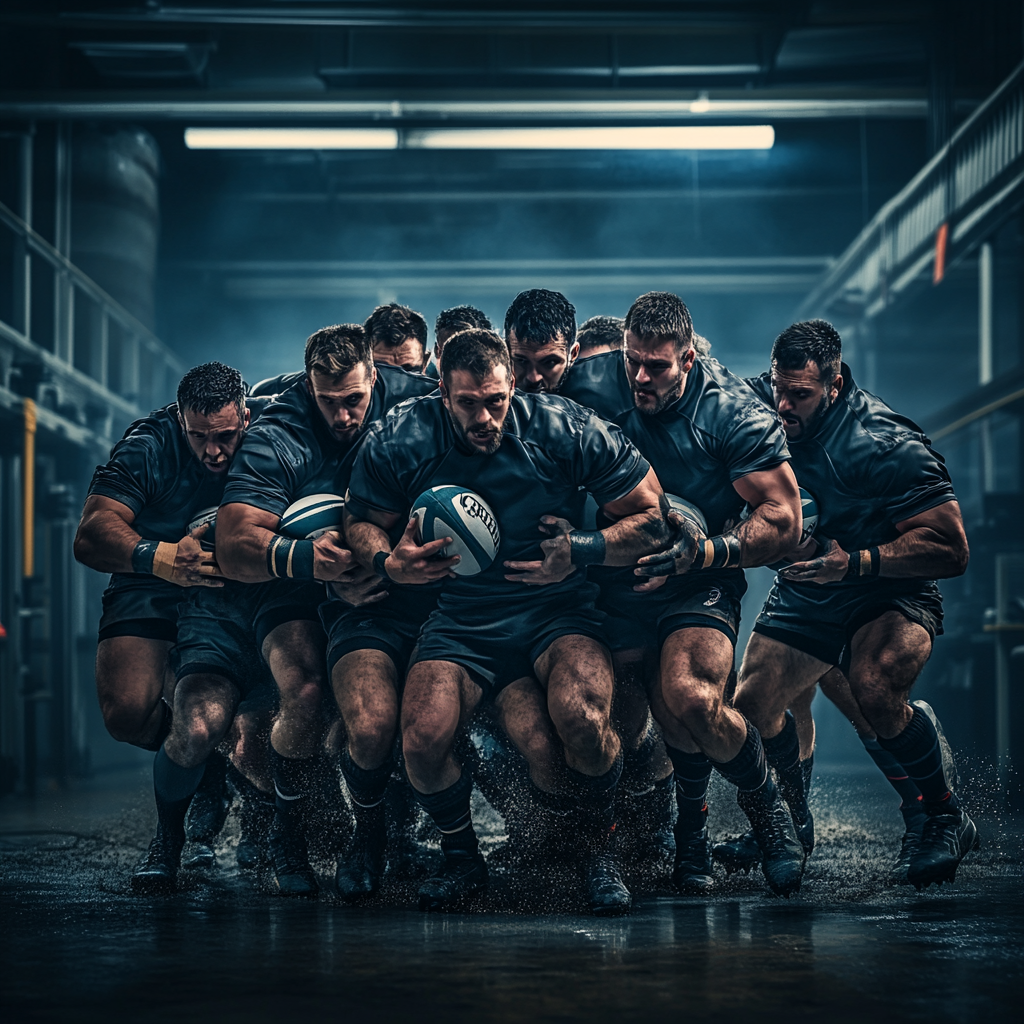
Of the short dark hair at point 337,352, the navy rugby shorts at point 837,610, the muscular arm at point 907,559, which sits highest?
the short dark hair at point 337,352

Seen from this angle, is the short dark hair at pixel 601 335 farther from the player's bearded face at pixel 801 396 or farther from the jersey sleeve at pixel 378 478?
the jersey sleeve at pixel 378 478

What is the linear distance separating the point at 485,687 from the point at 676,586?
0.87 m

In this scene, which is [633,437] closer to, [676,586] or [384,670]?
[676,586]

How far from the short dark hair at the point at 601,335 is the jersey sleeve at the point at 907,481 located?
60.8 inches

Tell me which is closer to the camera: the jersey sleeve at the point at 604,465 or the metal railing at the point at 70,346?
the jersey sleeve at the point at 604,465

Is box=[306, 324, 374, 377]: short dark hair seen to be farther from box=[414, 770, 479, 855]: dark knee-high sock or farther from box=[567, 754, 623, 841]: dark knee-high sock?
box=[567, 754, 623, 841]: dark knee-high sock

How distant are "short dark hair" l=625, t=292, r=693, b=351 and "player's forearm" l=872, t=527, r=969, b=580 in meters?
1.12

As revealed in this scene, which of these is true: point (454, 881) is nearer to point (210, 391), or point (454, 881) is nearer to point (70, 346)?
point (210, 391)

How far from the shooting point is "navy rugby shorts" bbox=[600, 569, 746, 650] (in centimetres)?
471

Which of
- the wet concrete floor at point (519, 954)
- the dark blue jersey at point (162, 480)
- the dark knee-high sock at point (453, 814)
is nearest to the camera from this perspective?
the wet concrete floor at point (519, 954)

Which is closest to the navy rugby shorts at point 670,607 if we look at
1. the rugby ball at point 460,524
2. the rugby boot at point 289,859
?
the rugby ball at point 460,524

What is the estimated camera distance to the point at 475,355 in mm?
4414

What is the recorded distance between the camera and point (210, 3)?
10.2m

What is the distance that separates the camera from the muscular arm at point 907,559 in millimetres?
4805
